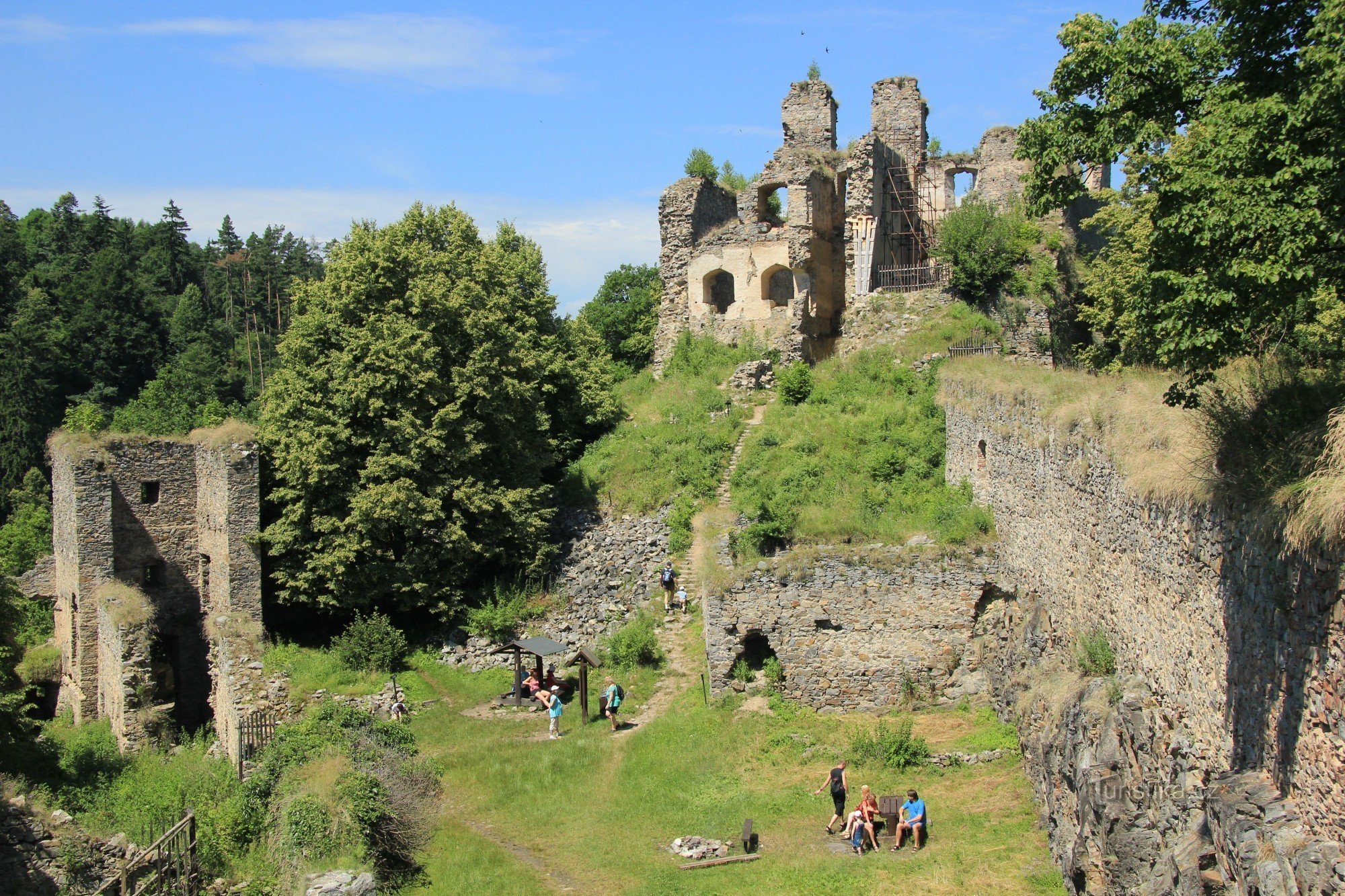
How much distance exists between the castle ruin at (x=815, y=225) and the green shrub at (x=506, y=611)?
10423mm

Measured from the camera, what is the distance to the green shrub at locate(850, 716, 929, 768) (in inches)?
667

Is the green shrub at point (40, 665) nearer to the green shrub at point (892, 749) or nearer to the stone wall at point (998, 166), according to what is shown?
the green shrub at point (892, 749)

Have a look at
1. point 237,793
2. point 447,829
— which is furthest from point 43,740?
point 447,829

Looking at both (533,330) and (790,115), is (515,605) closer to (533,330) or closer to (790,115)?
(533,330)

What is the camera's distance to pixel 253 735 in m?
20.9

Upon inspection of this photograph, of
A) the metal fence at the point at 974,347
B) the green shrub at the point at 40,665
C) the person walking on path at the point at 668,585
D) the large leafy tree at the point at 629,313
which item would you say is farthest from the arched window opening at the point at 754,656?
the large leafy tree at the point at 629,313

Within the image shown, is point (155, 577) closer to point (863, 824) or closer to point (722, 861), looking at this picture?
point (722, 861)

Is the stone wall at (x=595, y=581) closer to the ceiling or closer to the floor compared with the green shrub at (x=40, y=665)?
closer to the ceiling

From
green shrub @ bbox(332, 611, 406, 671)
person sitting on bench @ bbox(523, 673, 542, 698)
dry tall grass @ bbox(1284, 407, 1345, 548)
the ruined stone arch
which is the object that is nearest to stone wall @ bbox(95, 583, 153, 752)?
green shrub @ bbox(332, 611, 406, 671)

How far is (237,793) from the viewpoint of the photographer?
688 inches

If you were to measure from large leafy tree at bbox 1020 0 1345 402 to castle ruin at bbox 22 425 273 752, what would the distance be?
1865 cm

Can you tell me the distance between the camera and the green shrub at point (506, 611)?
24969 mm

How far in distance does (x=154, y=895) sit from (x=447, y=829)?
13.1ft

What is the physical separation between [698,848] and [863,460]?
11.1m
